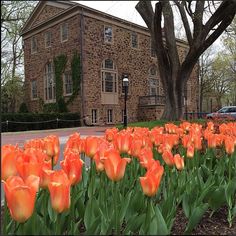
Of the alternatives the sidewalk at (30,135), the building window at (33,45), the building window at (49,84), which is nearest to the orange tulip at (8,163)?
the sidewalk at (30,135)

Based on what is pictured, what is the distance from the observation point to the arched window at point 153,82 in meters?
36.5

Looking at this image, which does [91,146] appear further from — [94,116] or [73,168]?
[94,116]

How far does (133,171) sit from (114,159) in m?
1.42

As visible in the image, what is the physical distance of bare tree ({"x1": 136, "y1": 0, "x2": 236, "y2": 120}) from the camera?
19703 millimetres

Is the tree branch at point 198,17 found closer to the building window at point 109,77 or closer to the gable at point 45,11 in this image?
the building window at point 109,77

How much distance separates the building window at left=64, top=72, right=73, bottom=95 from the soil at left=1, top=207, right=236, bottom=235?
90.2ft

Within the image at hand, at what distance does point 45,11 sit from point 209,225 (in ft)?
110

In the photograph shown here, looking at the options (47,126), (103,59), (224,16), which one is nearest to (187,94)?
(103,59)

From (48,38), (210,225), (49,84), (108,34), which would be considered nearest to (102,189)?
(210,225)

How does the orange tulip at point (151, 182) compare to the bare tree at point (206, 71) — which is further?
the bare tree at point (206, 71)

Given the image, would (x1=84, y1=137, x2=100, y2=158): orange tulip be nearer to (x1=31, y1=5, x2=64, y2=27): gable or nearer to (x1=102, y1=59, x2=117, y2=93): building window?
(x1=102, y1=59, x2=117, y2=93): building window

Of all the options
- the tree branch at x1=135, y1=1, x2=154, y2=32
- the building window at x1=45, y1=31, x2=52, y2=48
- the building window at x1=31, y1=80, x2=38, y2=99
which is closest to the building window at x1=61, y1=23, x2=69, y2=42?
the building window at x1=45, y1=31, x2=52, y2=48

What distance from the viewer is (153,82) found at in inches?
1458

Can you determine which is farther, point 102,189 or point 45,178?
point 102,189
